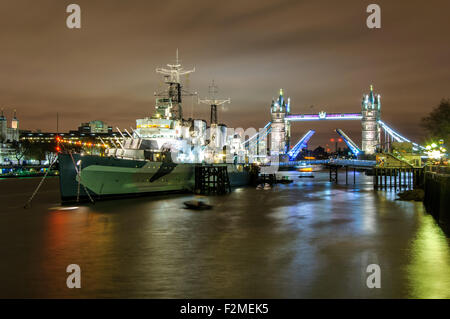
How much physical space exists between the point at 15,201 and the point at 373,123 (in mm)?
108257

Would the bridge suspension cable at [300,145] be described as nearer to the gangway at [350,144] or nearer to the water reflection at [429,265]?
the gangway at [350,144]

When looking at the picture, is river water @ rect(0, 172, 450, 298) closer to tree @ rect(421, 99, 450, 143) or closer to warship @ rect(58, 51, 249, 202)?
warship @ rect(58, 51, 249, 202)

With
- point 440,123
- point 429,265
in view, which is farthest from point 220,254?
point 440,123

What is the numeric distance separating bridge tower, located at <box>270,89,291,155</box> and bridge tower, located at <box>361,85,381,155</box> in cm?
2298

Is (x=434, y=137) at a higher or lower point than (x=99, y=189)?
higher

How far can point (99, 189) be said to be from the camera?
81.5ft

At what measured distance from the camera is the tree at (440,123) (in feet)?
152

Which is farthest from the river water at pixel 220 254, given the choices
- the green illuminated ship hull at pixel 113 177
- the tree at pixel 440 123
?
the tree at pixel 440 123

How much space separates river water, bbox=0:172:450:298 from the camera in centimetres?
873

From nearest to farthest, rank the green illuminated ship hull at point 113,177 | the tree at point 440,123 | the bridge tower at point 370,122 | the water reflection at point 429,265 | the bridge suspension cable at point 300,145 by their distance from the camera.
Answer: the water reflection at point 429,265, the green illuminated ship hull at point 113,177, the tree at point 440,123, the bridge tower at point 370,122, the bridge suspension cable at point 300,145

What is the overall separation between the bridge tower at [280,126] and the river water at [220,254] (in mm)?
103207

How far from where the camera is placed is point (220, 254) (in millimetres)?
12203

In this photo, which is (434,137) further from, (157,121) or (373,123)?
(373,123)
